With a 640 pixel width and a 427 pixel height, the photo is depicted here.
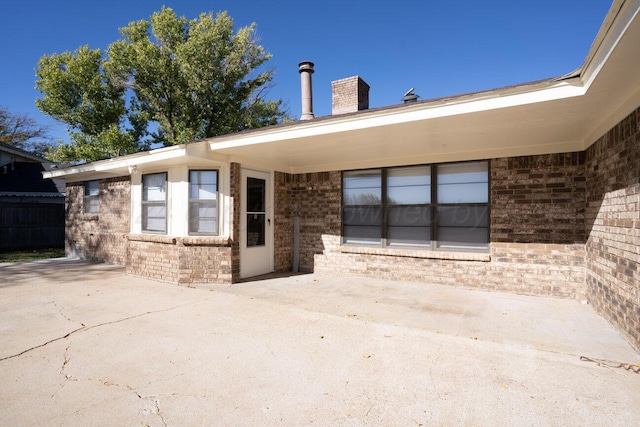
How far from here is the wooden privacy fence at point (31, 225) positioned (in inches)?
514

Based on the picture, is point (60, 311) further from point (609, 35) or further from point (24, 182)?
point (24, 182)

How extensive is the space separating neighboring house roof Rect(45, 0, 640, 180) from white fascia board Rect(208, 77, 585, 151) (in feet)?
0.03

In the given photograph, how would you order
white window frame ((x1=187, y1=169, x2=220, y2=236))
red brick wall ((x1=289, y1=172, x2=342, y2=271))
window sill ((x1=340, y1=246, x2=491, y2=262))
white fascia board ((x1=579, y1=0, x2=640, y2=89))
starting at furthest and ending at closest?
red brick wall ((x1=289, y1=172, x2=342, y2=271))
white window frame ((x1=187, y1=169, x2=220, y2=236))
window sill ((x1=340, y1=246, x2=491, y2=262))
white fascia board ((x1=579, y1=0, x2=640, y2=89))

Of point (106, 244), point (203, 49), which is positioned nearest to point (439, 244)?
point (106, 244)

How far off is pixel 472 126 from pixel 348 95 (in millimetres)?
4695

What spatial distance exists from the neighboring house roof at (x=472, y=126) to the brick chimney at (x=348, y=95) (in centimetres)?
199

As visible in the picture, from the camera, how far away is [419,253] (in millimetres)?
6766

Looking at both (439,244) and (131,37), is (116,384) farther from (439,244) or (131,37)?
(131,37)

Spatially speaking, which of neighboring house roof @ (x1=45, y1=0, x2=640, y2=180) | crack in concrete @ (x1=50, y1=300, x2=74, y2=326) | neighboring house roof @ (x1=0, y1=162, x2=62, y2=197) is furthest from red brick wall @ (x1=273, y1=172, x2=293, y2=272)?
neighboring house roof @ (x1=0, y1=162, x2=62, y2=197)

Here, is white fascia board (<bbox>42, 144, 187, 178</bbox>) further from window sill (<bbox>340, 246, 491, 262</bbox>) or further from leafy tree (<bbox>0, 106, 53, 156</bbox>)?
leafy tree (<bbox>0, 106, 53, 156</bbox>)

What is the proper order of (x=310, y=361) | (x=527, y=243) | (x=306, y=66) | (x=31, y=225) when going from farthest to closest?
(x=31, y=225)
(x=306, y=66)
(x=527, y=243)
(x=310, y=361)

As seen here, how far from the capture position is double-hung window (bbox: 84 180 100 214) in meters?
10.3

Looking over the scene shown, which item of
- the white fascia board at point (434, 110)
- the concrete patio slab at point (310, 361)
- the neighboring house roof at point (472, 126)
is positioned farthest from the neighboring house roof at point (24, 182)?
the white fascia board at point (434, 110)

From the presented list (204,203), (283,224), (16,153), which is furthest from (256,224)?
(16,153)
